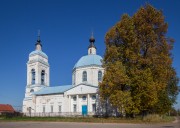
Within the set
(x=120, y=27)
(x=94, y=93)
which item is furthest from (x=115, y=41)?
(x=94, y=93)

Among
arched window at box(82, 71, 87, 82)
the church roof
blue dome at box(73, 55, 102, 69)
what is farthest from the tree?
the church roof

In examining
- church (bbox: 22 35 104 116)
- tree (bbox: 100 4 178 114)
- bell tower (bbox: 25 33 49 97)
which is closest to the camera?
tree (bbox: 100 4 178 114)

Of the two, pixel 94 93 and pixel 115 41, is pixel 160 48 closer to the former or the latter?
pixel 115 41

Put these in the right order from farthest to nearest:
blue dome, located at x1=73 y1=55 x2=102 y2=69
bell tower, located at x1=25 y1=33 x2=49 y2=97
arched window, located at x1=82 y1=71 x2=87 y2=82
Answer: bell tower, located at x1=25 y1=33 x2=49 y2=97 → arched window, located at x1=82 y1=71 x2=87 y2=82 → blue dome, located at x1=73 y1=55 x2=102 y2=69

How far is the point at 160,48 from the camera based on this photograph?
96.5 feet

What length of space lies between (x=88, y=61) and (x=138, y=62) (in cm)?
1935

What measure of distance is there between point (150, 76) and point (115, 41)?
7.13m

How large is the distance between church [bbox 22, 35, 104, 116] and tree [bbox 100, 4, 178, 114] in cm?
1305

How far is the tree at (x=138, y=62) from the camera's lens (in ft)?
90.1

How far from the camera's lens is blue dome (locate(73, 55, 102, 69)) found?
1836 inches

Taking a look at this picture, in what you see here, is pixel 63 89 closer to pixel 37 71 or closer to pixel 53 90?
pixel 53 90

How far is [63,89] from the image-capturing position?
47.8 meters

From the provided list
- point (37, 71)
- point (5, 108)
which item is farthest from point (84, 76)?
point (5, 108)

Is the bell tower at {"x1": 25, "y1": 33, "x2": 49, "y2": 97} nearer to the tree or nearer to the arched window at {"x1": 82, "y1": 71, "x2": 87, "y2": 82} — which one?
the arched window at {"x1": 82, "y1": 71, "x2": 87, "y2": 82}
